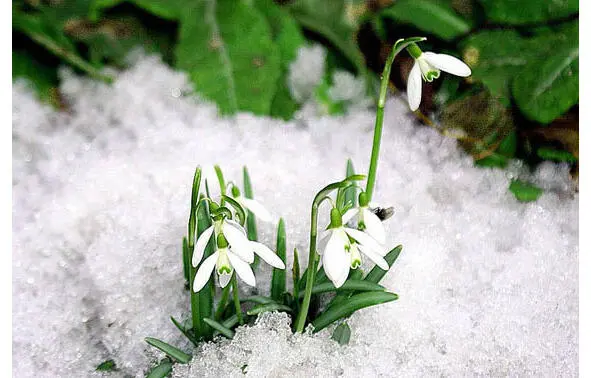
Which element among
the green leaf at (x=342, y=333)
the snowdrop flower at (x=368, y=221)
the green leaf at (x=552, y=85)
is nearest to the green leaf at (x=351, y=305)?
the green leaf at (x=342, y=333)

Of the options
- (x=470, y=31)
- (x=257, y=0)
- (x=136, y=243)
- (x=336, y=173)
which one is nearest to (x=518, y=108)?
(x=470, y=31)

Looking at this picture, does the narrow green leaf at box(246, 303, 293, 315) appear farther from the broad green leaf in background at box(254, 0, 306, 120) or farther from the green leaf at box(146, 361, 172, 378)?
the broad green leaf in background at box(254, 0, 306, 120)

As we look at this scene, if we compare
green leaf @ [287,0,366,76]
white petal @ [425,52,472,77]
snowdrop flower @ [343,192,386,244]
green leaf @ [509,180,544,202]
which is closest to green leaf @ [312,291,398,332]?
snowdrop flower @ [343,192,386,244]

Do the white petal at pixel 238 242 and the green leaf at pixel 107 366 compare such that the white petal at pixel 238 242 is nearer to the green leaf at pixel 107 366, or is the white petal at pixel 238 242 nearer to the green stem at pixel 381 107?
the green stem at pixel 381 107

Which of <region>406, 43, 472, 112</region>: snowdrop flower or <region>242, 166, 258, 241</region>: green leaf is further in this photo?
<region>242, 166, 258, 241</region>: green leaf

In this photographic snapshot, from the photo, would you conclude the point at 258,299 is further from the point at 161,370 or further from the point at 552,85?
the point at 552,85

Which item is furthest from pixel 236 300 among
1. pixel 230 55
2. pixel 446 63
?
pixel 230 55
